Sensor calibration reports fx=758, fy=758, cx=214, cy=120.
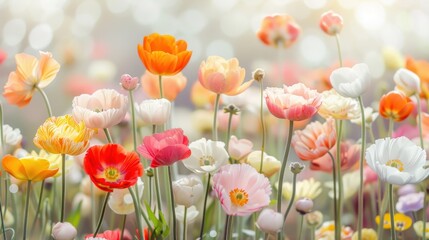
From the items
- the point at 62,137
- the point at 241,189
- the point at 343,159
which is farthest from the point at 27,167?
the point at 343,159

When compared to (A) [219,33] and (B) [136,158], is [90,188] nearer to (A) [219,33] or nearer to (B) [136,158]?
(B) [136,158]

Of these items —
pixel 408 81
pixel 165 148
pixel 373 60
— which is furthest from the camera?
pixel 373 60

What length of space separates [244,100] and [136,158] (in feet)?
0.69

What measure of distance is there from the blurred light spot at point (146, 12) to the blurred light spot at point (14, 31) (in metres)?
0.23

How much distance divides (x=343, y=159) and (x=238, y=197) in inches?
6.1

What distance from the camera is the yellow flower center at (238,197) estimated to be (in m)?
0.48

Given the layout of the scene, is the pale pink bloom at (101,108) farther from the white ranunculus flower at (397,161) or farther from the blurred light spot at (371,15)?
the blurred light spot at (371,15)

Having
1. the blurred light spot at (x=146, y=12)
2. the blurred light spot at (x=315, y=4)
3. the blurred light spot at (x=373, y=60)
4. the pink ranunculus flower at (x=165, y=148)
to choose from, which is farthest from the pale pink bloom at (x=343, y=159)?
the blurred light spot at (x=146, y=12)

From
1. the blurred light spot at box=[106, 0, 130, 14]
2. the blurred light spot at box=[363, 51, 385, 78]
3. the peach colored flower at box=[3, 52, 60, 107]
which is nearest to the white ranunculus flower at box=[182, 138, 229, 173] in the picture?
the peach colored flower at box=[3, 52, 60, 107]

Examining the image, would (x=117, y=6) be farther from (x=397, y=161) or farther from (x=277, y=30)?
(x=397, y=161)

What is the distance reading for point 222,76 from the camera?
53 cm

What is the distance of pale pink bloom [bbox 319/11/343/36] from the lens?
61cm

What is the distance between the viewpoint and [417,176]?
467 millimetres

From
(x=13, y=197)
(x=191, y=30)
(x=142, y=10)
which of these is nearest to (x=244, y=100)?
(x=13, y=197)
